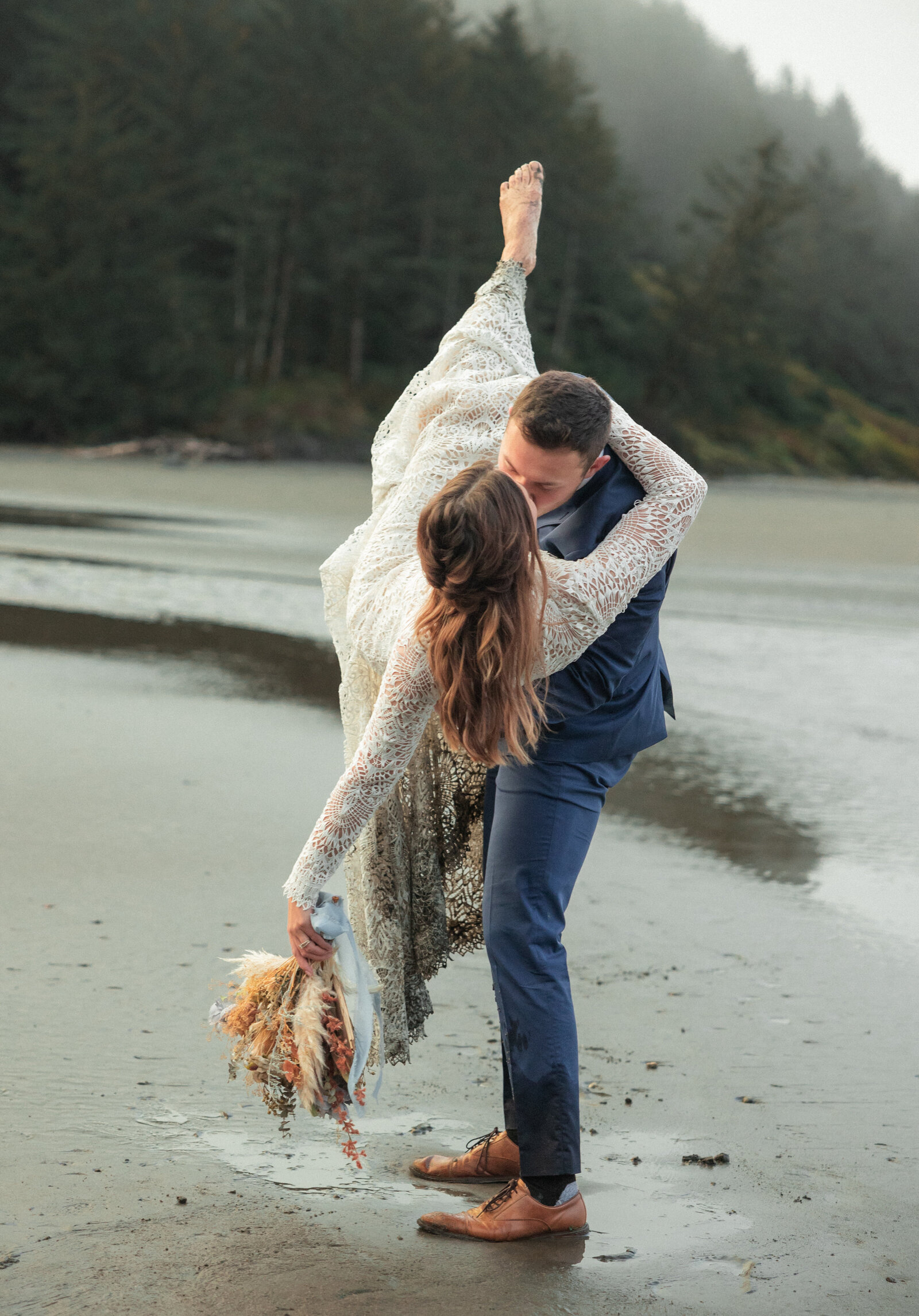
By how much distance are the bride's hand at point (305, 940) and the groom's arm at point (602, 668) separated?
0.63 meters

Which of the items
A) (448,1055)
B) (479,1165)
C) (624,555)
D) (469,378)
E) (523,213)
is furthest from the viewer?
(448,1055)

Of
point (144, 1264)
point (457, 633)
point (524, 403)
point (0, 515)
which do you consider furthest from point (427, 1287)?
point (0, 515)

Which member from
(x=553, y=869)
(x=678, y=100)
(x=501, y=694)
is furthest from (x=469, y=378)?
(x=678, y=100)

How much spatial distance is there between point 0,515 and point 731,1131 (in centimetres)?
1603

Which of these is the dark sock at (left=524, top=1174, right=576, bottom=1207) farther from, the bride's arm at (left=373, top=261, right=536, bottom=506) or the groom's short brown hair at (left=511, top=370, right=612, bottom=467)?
the bride's arm at (left=373, top=261, right=536, bottom=506)

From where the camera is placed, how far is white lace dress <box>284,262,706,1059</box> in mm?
2613

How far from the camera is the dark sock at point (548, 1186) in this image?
266 centimetres

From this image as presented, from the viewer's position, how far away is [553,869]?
2.64 m

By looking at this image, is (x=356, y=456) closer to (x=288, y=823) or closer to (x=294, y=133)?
(x=294, y=133)

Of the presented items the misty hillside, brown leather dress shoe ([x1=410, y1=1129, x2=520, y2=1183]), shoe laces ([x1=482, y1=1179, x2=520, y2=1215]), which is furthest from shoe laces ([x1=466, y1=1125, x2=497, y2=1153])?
the misty hillside

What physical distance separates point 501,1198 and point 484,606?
1.24 m

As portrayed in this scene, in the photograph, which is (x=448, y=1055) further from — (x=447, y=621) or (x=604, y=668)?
(x=447, y=621)

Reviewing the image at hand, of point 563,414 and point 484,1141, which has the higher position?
point 563,414

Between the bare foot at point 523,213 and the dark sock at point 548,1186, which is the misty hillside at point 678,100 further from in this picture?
the dark sock at point 548,1186
